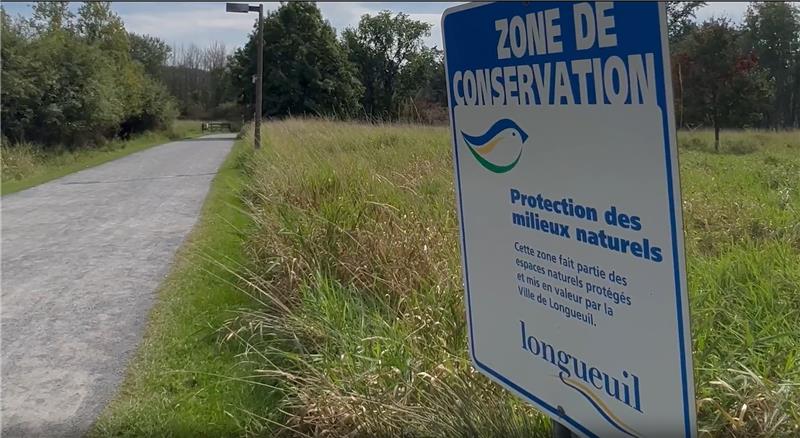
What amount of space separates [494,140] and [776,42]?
75.7 feet

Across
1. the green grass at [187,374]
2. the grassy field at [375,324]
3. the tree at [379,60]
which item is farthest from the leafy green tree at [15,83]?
the green grass at [187,374]

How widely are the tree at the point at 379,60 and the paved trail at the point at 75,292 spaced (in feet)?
10.6

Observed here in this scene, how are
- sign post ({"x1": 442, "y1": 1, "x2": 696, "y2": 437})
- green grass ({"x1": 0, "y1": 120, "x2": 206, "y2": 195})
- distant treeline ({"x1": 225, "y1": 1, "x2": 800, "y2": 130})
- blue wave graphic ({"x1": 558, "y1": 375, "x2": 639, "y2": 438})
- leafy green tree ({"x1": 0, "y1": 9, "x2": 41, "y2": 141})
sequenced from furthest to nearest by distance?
leafy green tree ({"x1": 0, "y1": 9, "x2": 41, "y2": 141})
green grass ({"x1": 0, "y1": 120, "x2": 206, "y2": 195})
distant treeline ({"x1": 225, "y1": 1, "x2": 800, "y2": 130})
blue wave graphic ({"x1": 558, "y1": 375, "x2": 639, "y2": 438})
sign post ({"x1": 442, "y1": 1, "x2": 696, "y2": 437})

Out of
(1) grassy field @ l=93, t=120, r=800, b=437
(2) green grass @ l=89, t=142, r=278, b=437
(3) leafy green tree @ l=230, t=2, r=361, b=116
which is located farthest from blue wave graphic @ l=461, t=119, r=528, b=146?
(3) leafy green tree @ l=230, t=2, r=361, b=116

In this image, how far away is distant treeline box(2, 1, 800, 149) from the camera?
301 inches

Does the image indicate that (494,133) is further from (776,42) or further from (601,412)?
(776,42)

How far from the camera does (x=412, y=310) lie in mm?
3795

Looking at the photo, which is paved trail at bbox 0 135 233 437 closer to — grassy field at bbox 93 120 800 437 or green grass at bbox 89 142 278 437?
green grass at bbox 89 142 278 437

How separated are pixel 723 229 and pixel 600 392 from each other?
4.16 metres

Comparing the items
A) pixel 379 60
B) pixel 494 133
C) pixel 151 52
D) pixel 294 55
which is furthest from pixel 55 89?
pixel 151 52

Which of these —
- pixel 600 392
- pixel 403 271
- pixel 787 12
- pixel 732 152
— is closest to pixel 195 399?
pixel 403 271

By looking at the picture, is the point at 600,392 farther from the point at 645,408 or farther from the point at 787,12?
the point at 787,12

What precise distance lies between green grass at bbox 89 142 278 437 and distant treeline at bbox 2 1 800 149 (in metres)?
2.08

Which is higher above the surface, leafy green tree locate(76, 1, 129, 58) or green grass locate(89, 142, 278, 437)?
leafy green tree locate(76, 1, 129, 58)
